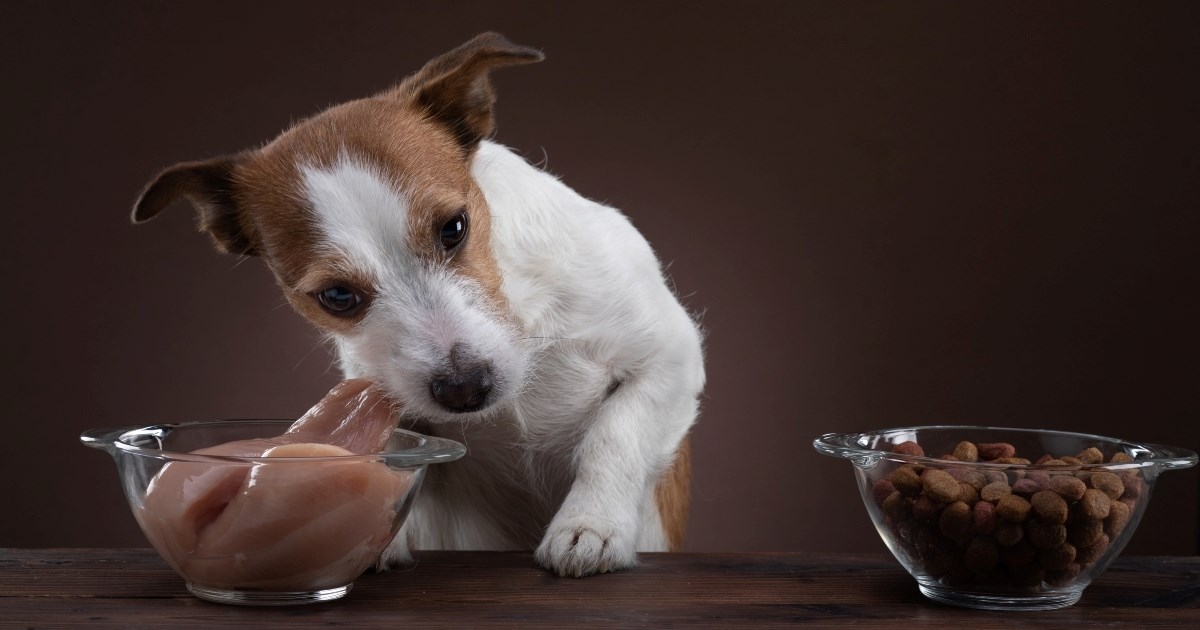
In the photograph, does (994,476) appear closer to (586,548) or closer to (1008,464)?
(1008,464)

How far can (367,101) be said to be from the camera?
1.68 m

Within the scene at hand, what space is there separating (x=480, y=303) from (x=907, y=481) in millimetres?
583

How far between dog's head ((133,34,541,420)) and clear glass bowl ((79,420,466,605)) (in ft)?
0.71

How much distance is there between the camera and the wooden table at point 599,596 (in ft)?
3.86

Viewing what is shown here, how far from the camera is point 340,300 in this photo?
1.55 meters

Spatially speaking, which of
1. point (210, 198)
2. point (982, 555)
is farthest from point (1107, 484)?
point (210, 198)

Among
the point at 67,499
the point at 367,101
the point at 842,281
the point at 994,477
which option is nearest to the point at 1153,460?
the point at 994,477

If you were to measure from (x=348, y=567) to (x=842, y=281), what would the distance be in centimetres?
177

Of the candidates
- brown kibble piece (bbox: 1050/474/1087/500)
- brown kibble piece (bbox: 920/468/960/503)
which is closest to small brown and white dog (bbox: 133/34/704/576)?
brown kibble piece (bbox: 920/468/960/503)

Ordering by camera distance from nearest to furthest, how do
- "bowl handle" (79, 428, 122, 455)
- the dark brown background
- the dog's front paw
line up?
"bowl handle" (79, 428, 122, 455), the dog's front paw, the dark brown background

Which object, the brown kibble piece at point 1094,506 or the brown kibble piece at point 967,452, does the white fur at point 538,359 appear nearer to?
the brown kibble piece at point 967,452

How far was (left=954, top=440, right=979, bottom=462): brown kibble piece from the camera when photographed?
1.33 m

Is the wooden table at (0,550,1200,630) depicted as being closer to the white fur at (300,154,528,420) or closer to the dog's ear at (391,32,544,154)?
the white fur at (300,154,528,420)

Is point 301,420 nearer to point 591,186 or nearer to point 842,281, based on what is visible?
point 591,186
